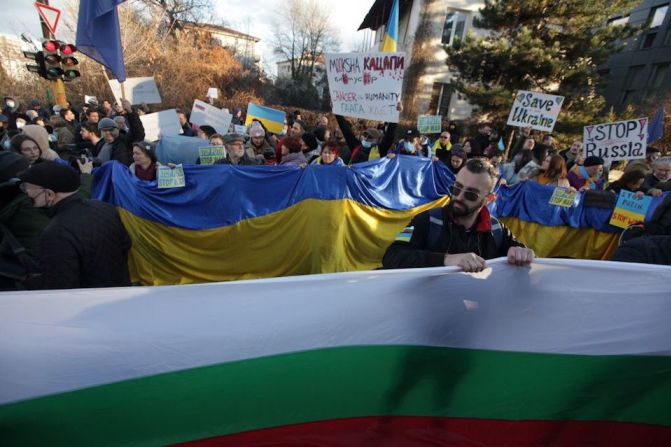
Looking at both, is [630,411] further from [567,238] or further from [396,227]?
[567,238]

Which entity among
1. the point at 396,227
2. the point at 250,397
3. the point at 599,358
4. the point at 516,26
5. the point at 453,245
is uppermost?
the point at 516,26

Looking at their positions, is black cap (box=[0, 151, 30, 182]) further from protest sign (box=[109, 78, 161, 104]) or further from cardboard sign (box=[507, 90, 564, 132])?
cardboard sign (box=[507, 90, 564, 132])

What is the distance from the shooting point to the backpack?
2231 millimetres

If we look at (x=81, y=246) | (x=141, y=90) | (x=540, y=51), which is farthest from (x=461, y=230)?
(x=540, y=51)

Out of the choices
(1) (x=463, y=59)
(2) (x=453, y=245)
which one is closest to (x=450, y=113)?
(1) (x=463, y=59)

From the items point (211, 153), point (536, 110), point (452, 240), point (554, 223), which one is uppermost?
point (536, 110)

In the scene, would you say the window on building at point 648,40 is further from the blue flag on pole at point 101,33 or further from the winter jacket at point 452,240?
the blue flag on pole at point 101,33

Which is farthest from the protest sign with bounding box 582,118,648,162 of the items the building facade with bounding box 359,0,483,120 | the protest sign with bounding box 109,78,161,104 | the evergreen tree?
the building facade with bounding box 359,0,483,120

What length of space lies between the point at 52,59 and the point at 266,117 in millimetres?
4777

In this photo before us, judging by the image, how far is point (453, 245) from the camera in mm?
2238

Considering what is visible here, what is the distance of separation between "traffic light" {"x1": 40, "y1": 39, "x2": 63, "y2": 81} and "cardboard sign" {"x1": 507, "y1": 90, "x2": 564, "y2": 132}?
10.1 meters

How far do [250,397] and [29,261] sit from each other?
78.3 inches

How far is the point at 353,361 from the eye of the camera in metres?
1.74

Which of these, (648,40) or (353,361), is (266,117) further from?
(648,40)
